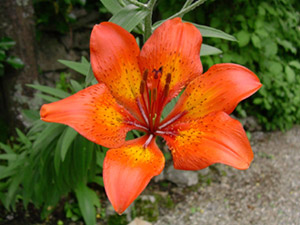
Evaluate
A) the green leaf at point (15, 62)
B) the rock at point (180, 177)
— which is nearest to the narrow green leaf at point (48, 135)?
the green leaf at point (15, 62)

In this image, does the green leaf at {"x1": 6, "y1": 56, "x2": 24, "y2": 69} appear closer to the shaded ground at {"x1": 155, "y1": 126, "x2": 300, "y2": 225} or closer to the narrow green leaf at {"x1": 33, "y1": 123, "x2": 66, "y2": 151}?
the narrow green leaf at {"x1": 33, "y1": 123, "x2": 66, "y2": 151}

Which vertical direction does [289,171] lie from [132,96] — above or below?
below

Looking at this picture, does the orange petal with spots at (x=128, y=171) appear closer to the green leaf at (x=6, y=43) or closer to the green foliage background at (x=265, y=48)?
the green leaf at (x=6, y=43)

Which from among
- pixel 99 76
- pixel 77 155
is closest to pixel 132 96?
pixel 99 76

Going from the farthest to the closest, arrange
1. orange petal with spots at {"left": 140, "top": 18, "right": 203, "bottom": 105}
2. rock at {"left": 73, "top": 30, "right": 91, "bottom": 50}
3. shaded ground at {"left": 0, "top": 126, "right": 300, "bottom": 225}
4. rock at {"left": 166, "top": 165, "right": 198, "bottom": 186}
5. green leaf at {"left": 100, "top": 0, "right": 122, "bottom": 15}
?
rock at {"left": 73, "top": 30, "right": 91, "bottom": 50} → rock at {"left": 166, "top": 165, "right": 198, "bottom": 186} → shaded ground at {"left": 0, "top": 126, "right": 300, "bottom": 225} → green leaf at {"left": 100, "top": 0, "right": 122, "bottom": 15} → orange petal with spots at {"left": 140, "top": 18, "right": 203, "bottom": 105}

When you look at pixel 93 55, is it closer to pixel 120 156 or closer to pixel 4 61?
pixel 120 156

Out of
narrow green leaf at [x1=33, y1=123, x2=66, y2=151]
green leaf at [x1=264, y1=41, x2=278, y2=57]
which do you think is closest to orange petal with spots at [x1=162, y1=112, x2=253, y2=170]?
narrow green leaf at [x1=33, y1=123, x2=66, y2=151]
